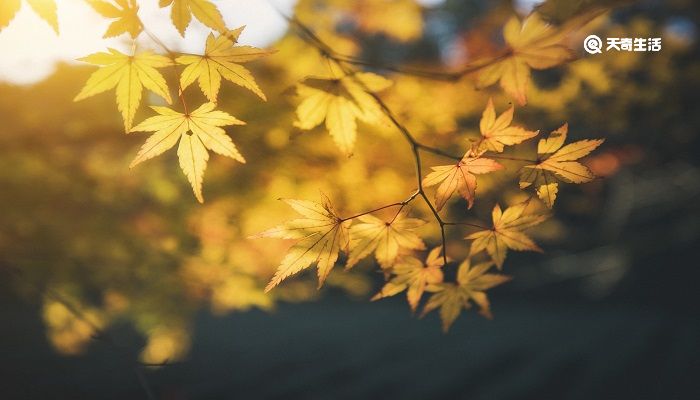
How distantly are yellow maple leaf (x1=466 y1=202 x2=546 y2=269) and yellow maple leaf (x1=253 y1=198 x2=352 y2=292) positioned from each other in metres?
0.37

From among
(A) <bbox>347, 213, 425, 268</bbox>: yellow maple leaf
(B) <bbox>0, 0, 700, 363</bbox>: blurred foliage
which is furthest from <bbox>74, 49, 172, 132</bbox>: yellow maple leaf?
(B) <bbox>0, 0, 700, 363</bbox>: blurred foliage

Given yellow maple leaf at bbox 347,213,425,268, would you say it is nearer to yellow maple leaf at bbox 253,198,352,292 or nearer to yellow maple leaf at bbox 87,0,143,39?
yellow maple leaf at bbox 253,198,352,292

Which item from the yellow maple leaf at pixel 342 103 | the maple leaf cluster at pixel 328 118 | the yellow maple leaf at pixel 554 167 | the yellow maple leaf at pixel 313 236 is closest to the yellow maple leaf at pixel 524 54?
the maple leaf cluster at pixel 328 118

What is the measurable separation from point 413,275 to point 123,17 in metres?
1.00

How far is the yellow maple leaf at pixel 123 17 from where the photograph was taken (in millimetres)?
878

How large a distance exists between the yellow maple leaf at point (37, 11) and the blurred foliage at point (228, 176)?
5.29 feet

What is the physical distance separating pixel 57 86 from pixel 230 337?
22.3ft

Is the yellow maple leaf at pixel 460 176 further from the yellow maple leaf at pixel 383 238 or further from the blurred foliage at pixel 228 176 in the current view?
the blurred foliage at pixel 228 176

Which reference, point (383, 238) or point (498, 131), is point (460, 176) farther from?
point (383, 238)

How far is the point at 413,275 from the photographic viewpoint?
3.97 feet

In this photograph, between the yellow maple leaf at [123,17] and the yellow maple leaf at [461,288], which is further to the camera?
the yellow maple leaf at [461,288]

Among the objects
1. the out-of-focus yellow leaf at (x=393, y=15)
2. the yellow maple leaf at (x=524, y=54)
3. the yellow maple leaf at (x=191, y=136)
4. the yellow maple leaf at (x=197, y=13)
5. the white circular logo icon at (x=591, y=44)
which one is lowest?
the yellow maple leaf at (x=524, y=54)

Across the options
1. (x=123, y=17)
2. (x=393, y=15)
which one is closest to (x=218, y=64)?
(x=123, y=17)

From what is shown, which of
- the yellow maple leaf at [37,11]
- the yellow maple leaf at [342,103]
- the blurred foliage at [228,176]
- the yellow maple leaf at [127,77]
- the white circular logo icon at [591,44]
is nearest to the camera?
the yellow maple leaf at [37,11]
